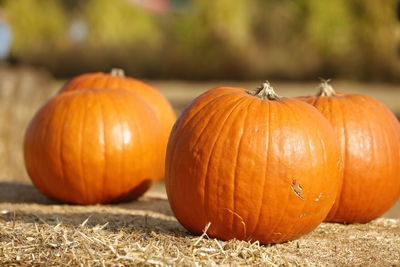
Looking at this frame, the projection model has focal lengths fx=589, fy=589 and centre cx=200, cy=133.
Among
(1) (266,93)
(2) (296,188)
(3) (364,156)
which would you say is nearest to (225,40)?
(3) (364,156)

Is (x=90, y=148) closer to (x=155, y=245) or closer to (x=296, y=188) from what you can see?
(x=155, y=245)

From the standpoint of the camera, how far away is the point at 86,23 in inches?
1183

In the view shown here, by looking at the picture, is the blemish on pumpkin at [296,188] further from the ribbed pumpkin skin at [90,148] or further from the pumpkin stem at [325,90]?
the ribbed pumpkin skin at [90,148]

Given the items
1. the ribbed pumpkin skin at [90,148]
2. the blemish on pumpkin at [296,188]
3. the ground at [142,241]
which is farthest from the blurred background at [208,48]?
the blemish on pumpkin at [296,188]

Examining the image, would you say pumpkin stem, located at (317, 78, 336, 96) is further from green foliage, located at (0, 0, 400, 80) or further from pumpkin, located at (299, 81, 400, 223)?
green foliage, located at (0, 0, 400, 80)

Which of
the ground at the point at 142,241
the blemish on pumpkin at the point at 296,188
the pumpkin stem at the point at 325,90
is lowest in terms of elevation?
the ground at the point at 142,241

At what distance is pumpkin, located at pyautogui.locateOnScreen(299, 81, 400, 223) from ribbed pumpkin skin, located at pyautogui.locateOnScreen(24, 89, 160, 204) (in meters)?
1.51

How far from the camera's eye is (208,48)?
25.2 m

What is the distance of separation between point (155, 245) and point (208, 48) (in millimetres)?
22610

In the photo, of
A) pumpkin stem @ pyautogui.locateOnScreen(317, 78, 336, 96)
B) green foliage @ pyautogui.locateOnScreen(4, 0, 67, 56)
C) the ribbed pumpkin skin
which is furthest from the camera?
green foliage @ pyautogui.locateOnScreen(4, 0, 67, 56)

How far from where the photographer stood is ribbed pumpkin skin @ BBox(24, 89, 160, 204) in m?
4.59

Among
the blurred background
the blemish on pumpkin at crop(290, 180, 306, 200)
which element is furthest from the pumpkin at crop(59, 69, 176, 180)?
the blurred background

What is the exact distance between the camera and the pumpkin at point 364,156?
3.92 meters

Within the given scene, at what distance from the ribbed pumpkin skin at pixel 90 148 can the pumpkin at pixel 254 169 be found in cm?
133
